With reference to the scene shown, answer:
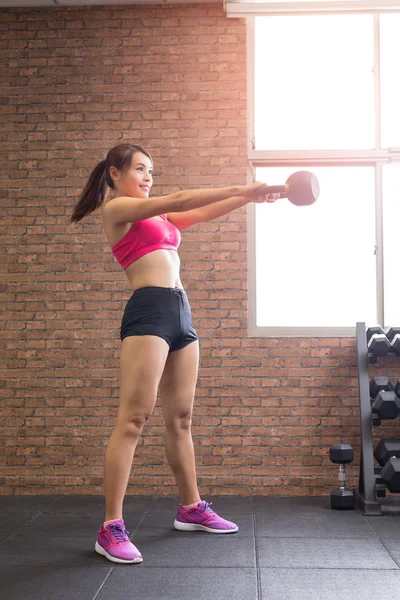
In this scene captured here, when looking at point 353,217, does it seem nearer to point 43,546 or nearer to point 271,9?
point 271,9

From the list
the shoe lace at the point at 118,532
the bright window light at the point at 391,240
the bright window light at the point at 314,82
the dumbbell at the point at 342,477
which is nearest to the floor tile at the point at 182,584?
the shoe lace at the point at 118,532

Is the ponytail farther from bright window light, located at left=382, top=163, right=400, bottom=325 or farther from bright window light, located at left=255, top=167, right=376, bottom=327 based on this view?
bright window light, located at left=382, top=163, right=400, bottom=325

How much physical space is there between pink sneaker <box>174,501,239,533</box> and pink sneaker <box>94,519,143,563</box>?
46 centimetres

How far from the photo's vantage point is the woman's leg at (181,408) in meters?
2.87

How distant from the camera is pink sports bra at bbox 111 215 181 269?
8.89ft

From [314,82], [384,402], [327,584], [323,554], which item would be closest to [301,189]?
[327,584]

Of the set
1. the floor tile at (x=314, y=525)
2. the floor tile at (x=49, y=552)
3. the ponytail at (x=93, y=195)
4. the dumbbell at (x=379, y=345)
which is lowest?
the floor tile at (x=314, y=525)

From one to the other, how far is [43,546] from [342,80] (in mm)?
3034

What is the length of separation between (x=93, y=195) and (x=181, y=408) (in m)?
0.95

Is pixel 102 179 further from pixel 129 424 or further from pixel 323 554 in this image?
pixel 323 554

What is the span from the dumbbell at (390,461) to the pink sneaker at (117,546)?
53.9 inches

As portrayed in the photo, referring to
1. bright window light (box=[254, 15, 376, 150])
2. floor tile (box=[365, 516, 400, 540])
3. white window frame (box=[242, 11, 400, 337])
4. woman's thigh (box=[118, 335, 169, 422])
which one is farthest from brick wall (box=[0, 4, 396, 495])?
woman's thigh (box=[118, 335, 169, 422])

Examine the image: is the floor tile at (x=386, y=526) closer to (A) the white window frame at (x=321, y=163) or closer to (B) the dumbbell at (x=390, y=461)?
(B) the dumbbell at (x=390, y=461)

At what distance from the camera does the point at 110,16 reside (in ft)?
13.7
